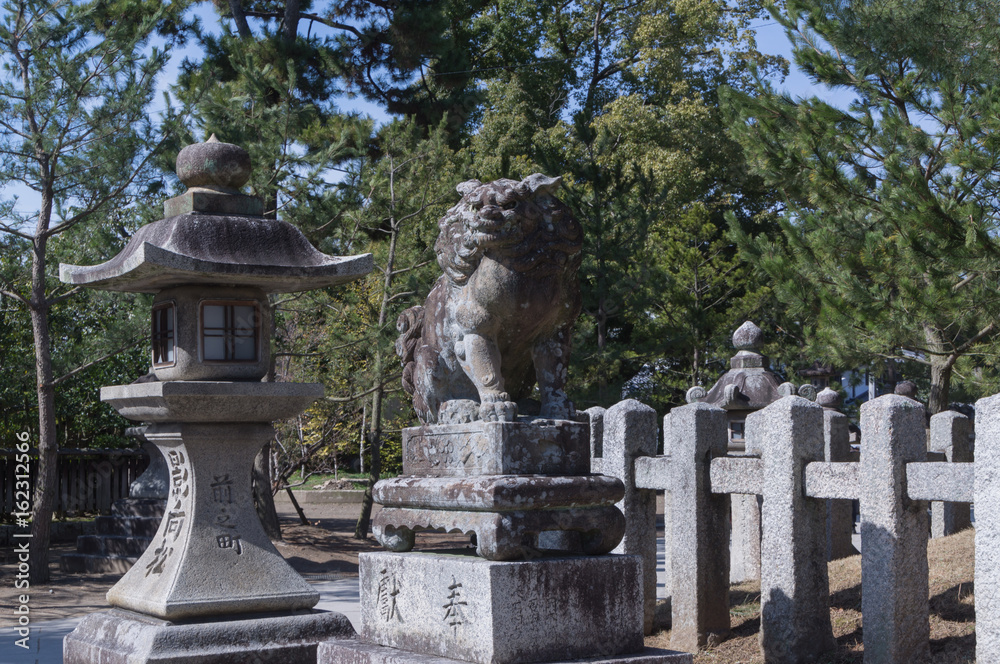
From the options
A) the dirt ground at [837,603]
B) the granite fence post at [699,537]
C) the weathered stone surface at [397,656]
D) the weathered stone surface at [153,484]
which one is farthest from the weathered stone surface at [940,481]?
the weathered stone surface at [153,484]

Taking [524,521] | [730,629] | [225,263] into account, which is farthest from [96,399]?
[524,521]

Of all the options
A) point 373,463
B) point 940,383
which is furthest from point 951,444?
point 373,463

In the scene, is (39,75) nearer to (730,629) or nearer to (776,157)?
(776,157)

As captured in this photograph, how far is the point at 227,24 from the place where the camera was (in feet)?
65.5

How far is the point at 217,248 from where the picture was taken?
6090 mm

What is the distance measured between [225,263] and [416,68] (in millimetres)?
16024

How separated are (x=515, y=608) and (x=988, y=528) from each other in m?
2.30

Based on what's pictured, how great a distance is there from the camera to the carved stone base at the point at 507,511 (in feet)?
12.7

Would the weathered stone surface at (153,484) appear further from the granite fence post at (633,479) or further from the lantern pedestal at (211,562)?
the granite fence post at (633,479)

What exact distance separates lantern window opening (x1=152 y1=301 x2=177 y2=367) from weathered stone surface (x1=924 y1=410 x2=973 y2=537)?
236 inches

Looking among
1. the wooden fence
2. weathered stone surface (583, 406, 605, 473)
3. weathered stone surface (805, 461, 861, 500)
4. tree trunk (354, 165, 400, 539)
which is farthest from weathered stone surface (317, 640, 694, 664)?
the wooden fence

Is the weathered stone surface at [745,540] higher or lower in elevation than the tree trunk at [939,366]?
lower

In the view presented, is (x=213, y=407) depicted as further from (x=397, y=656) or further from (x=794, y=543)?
(x=794, y=543)

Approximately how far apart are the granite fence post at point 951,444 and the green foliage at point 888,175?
806 mm
